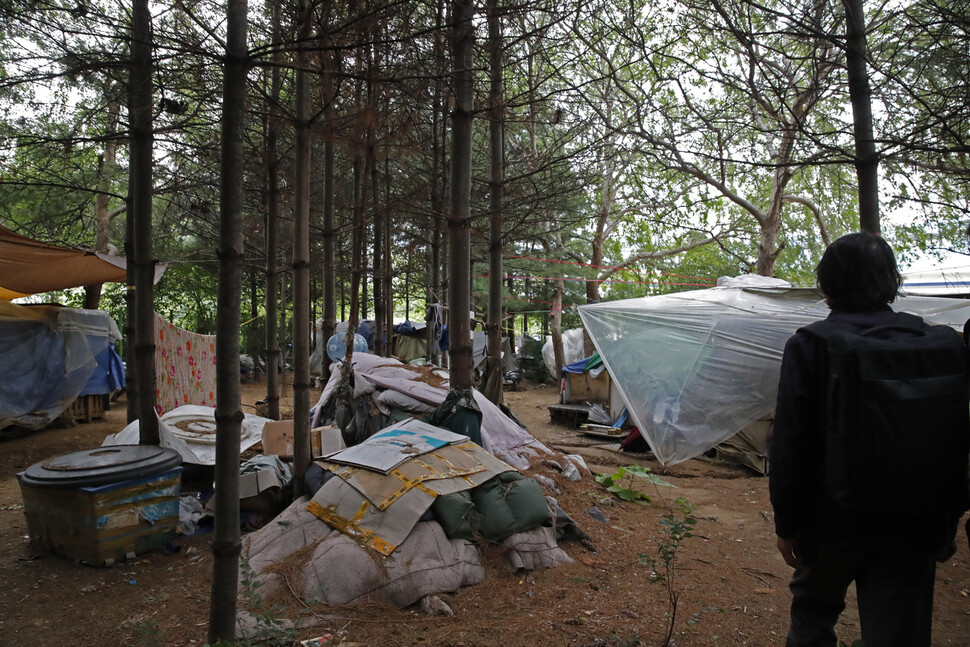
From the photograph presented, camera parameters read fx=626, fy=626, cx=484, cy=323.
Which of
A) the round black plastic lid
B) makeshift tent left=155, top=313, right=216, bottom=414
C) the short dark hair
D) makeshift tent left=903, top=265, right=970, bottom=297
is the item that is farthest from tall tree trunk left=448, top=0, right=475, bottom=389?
makeshift tent left=903, top=265, right=970, bottom=297

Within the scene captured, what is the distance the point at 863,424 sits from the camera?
1738 mm

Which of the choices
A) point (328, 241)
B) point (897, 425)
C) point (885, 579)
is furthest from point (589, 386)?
point (897, 425)

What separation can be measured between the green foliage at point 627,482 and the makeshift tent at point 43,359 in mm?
7868

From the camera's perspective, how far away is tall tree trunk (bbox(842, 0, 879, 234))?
3971mm

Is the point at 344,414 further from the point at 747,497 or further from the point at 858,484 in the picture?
the point at 858,484

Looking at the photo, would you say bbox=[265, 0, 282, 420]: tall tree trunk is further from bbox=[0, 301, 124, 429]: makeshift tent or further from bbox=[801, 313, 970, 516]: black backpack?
bbox=[801, 313, 970, 516]: black backpack

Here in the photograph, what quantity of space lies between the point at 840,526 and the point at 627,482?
5.23 metres

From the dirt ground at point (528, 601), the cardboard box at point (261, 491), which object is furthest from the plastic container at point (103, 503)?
the cardboard box at point (261, 491)

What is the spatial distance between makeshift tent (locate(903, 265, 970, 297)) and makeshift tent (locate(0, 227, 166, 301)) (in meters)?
15.4

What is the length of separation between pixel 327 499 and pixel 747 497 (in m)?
4.78

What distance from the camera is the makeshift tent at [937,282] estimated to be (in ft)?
46.6

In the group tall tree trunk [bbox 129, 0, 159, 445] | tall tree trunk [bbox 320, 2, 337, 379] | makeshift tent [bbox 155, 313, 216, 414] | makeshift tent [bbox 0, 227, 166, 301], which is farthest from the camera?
makeshift tent [bbox 155, 313, 216, 414]

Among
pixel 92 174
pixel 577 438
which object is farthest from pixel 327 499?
pixel 92 174

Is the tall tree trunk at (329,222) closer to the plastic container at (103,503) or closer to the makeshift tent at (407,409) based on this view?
the makeshift tent at (407,409)
